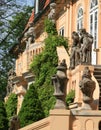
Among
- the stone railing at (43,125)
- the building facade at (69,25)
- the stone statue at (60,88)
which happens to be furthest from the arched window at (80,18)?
the stone railing at (43,125)

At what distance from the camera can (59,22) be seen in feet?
109

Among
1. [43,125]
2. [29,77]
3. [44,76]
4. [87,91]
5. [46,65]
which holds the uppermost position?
[46,65]

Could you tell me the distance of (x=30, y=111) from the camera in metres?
20.8

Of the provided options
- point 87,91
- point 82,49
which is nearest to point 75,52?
point 82,49

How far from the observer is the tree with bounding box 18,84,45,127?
Answer: 67.8 feet

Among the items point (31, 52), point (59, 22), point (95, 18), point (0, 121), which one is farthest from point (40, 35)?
point (0, 121)

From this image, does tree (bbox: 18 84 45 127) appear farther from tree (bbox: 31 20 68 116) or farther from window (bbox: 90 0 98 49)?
window (bbox: 90 0 98 49)

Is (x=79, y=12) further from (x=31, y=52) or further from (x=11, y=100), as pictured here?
(x=11, y=100)

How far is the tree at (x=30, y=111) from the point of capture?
2067 cm

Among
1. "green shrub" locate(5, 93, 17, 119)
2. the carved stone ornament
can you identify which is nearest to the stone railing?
the carved stone ornament

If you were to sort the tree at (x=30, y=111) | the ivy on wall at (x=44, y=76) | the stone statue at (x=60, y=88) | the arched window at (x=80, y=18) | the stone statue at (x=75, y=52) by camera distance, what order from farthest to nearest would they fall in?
the arched window at (x=80, y=18), the ivy on wall at (x=44, y=76), the stone statue at (x=75, y=52), the tree at (x=30, y=111), the stone statue at (x=60, y=88)

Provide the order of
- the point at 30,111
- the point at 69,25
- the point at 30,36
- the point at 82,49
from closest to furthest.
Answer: the point at 82,49 → the point at 30,111 → the point at 69,25 → the point at 30,36

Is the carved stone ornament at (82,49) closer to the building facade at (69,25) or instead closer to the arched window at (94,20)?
the building facade at (69,25)

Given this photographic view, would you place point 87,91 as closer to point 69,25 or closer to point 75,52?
point 75,52
